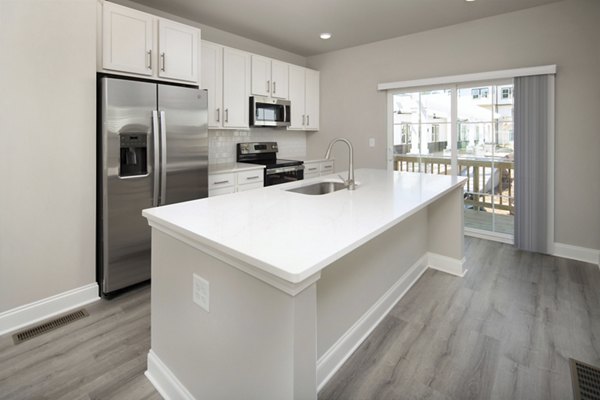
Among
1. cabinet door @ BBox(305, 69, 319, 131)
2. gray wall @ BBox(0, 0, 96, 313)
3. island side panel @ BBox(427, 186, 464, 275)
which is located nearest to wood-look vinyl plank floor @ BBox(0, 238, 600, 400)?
island side panel @ BBox(427, 186, 464, 275)

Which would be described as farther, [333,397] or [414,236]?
[414,236]

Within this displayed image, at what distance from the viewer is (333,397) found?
64.2 inches

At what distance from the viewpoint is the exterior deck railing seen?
12.9ft

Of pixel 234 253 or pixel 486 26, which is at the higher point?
pixel 486 26

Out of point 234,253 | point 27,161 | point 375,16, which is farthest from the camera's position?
point 375,16

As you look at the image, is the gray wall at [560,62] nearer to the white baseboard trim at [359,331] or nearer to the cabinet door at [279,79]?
the cabinet door at [279,79]

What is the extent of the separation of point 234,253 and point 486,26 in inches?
163

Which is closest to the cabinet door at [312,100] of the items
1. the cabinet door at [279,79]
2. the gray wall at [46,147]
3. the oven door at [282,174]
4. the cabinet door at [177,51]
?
the cabinet door at [279,79]

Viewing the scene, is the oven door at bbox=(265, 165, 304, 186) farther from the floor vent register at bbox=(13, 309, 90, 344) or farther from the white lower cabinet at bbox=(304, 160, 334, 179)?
the floor vent register at bbox=(13, 309, 90, 344)

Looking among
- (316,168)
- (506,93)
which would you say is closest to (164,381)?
(316,168)

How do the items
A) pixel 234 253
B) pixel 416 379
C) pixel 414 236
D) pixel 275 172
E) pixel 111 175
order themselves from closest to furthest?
1. pixel 234 253
2. pixel 416 379
3. pixel 111 175
4. pixel 414 236
5. pixel 275 172

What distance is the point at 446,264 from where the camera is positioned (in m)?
3.11

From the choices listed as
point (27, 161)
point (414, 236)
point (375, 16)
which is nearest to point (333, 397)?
point (414, 236)

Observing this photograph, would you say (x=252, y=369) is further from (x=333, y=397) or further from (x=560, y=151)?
(x=560, y=151)
